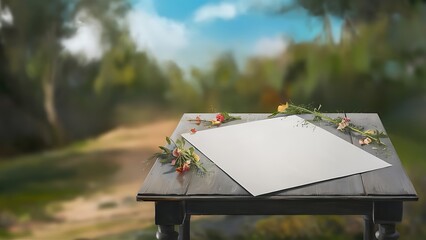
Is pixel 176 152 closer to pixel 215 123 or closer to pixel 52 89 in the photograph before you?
pixel 215 123

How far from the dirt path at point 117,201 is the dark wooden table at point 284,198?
5.28 ft

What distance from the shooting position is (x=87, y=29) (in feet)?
11.7

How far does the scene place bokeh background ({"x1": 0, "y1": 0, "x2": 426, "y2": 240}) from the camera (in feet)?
11.0

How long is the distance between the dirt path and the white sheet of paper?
1.24 meters

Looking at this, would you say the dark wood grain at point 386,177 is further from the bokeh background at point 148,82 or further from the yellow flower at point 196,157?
the bokeh background at point 148,82

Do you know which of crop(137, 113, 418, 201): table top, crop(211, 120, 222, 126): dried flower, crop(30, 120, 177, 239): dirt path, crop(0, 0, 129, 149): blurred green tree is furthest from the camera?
crop(0, 0, 129, 149): blurred green tree

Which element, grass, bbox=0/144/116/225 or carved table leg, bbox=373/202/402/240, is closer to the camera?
carved table leg, bbox=373/202/402/240

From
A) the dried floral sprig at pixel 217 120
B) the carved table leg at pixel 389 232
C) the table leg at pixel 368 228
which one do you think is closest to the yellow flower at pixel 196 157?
the dried floral sprig at pixel 217 120

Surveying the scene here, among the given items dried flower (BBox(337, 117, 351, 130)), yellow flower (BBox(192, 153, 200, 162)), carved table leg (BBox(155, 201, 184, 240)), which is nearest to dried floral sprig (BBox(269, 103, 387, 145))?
dried flower (BBox(337, 117, 351, 130))

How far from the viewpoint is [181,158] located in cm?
173

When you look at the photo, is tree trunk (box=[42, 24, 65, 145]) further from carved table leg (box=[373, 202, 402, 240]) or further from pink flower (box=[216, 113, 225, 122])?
carved table leg (box=[373, 202, 402, 240])

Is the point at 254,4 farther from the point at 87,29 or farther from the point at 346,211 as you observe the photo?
the point at 346,211

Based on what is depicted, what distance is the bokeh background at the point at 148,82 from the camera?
3365 millimetres

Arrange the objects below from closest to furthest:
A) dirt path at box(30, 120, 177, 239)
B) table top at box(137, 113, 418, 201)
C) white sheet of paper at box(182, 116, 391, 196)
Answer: table top at box(137, 113, 418, 201) < white sheet of paper at box(182, 116, 391, 196) < dirt path at box(30, 120, 177, 239)
